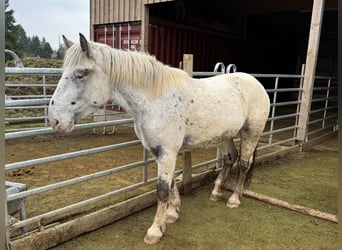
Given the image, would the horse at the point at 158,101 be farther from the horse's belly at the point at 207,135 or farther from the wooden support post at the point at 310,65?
the wooden support post at the point at 310,65

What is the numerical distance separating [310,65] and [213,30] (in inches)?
157

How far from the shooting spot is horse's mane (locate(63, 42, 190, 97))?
5.80 ft

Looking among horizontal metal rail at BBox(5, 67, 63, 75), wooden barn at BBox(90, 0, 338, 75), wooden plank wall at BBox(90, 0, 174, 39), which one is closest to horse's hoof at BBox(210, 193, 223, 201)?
horizontal metal rail at BBox(5, 67, 63, 75)

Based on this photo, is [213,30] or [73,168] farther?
[213,30]

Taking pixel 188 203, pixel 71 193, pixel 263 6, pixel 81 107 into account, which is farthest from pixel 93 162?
pixel 263 6

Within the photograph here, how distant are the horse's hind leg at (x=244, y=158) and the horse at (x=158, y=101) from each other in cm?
10

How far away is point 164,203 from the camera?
220 centimetres

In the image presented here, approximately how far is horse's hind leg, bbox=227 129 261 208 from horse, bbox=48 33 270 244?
10 centimetres

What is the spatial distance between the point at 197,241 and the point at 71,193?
141cm

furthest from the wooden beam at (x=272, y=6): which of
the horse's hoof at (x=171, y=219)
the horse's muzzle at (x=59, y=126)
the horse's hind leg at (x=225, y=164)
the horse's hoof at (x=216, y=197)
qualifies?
the horse's muzzle at (x=59, y=126)

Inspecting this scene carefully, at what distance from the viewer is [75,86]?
177 centimetres

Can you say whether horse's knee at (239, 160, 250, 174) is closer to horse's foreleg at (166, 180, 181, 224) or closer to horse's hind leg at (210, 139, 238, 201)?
horse's hind leg at (210, 139, 238, 201)

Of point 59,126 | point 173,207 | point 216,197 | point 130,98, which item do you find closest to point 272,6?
point 216,197

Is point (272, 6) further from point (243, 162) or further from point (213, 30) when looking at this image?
point (243, 162)
